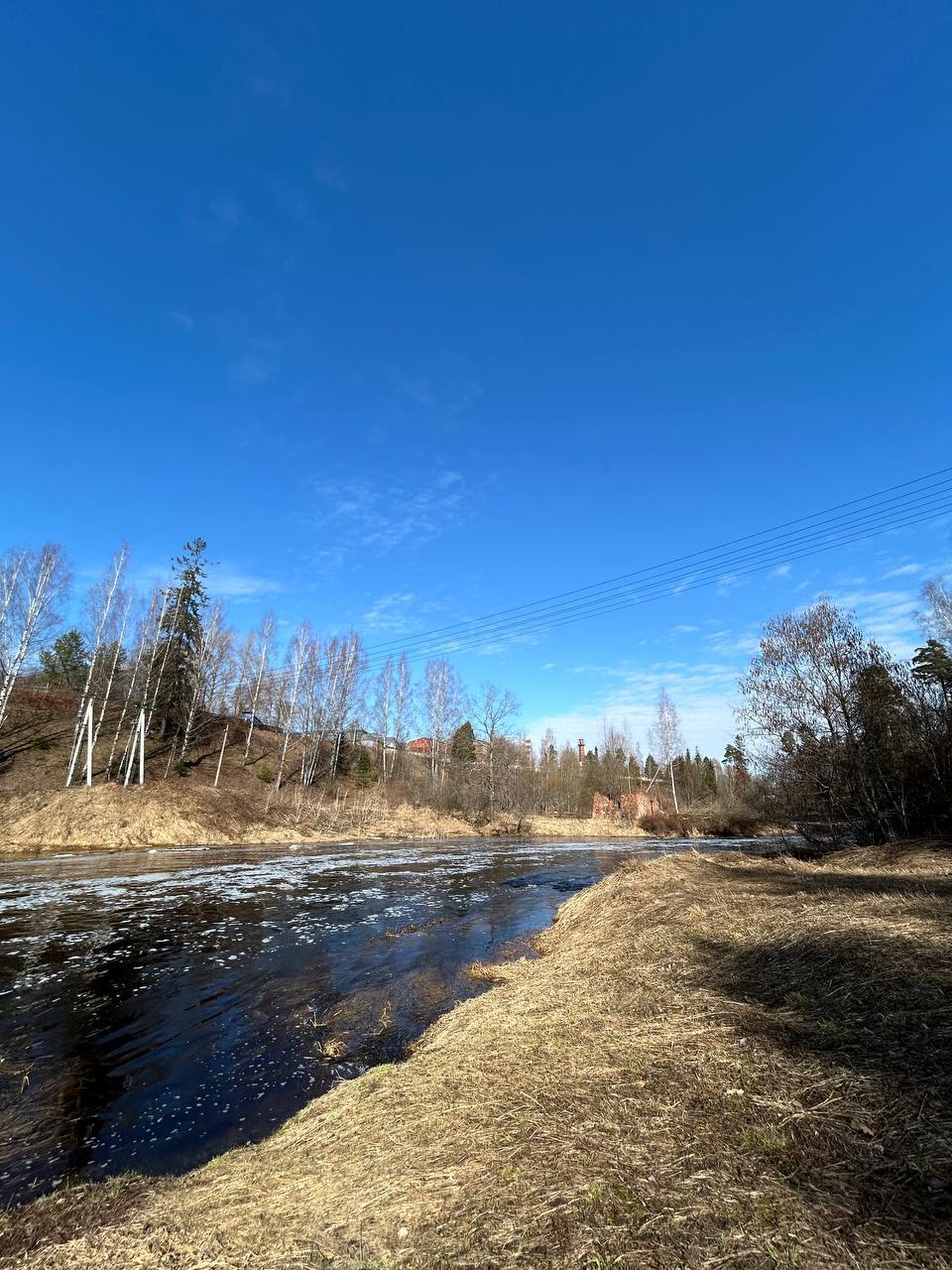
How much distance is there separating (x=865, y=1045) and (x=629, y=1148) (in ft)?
6.75

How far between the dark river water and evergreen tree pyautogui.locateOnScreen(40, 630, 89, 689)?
3325 centimetres

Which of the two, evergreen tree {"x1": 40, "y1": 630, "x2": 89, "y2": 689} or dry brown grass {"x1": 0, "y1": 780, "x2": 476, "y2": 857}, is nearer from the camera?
dry brown grass {"x1": 0, "y1": 780, "x2": 476, "y2": 857}

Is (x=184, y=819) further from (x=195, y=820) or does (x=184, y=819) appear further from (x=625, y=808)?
(x=625, y=808)

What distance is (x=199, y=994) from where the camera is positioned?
917 cm

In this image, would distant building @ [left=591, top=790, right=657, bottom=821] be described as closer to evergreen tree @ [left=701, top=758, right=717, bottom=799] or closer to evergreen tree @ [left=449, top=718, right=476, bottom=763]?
evergreen tree @ [left=449, top=718, right=476, bottom=763]

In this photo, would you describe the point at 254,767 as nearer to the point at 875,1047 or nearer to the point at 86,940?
the point at 86,940

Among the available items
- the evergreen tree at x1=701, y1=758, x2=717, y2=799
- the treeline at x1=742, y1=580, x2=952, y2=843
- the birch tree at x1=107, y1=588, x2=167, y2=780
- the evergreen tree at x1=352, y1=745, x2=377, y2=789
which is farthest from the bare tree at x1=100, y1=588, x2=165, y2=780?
the evergreen tree at x1=701, y1=758, x2=717, y2=799

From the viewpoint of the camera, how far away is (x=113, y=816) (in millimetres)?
29188

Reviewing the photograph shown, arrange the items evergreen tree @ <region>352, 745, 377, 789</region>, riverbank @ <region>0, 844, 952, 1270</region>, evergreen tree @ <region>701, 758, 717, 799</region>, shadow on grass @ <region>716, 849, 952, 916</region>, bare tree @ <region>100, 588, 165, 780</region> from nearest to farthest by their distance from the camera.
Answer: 1. riverbank @ <region>0, 844, 952, 1270</region>
2. shadow on grass @ <region>716, 849, 952, 916</region>
3. bare tree @ <region>100, 588, 165, 780</region>
4. evergreen tree @ <region>352, 745, 377, 789</region>
5. evergreen tree @ <region>701, 758, 717, 799</region>

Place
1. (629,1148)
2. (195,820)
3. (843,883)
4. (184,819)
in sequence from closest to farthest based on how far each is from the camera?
(629,1148), (843,883), (184,819), (195,820)

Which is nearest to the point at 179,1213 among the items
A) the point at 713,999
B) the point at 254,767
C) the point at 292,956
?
the point at 713,999

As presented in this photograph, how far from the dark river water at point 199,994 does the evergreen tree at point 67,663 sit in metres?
33.3

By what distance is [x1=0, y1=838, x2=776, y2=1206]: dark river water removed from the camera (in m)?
5.46

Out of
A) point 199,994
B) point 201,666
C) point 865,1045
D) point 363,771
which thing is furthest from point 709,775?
point 865,1045
